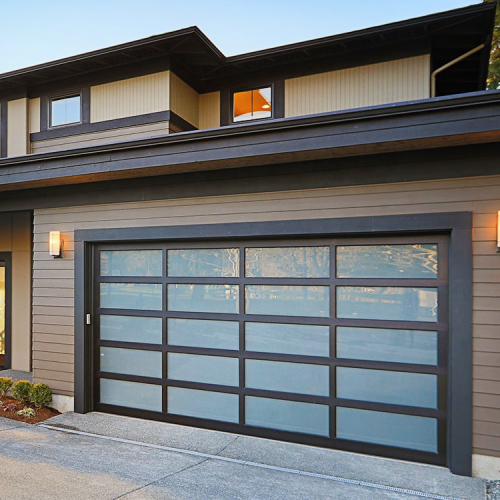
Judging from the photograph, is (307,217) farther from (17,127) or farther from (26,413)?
(17,127)

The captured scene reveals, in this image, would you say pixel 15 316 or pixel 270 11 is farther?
pixel 270 11

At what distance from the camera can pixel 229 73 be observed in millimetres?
6504

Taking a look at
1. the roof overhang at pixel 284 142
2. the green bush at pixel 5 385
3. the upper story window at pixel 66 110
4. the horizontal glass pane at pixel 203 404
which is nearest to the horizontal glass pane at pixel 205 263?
the roof overhang at pixel 284 142

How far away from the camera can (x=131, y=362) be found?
520 centimetres

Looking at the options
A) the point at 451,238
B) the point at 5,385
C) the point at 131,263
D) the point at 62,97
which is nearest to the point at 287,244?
the point at 451,238

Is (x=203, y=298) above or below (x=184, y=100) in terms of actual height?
below

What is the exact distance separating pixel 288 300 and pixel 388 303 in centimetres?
105

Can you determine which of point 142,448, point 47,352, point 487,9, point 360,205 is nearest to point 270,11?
point 487,9

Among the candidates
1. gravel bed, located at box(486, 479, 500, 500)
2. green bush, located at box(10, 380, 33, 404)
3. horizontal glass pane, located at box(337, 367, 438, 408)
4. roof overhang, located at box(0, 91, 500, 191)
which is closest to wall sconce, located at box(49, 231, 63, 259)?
roof overhang, located at box(0, 91, 500, 191)

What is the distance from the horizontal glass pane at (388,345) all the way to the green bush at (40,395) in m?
3.83

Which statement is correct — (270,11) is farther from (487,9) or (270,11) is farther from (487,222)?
(487,222)

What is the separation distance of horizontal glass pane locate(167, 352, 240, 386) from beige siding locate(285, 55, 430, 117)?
3.82 meters

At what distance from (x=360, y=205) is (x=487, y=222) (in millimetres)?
1131

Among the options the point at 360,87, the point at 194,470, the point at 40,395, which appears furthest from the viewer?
the point at 360,87
